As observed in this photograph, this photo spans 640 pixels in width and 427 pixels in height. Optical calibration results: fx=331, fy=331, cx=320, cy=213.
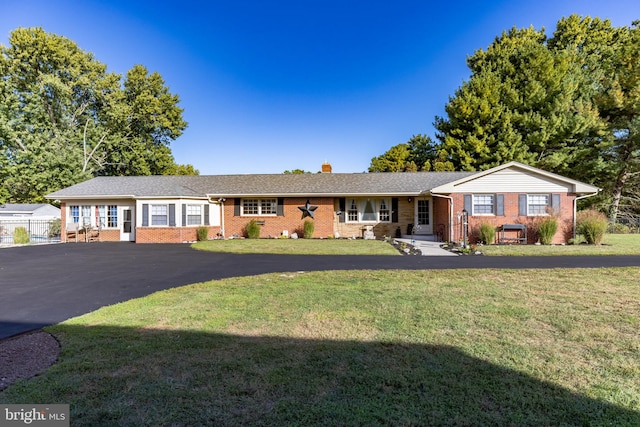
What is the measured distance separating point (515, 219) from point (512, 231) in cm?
63

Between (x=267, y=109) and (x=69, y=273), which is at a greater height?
(x=267, y=109)

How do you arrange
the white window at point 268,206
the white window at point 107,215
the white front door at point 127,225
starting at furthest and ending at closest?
the white window at point 268,206
the white window at point 107,215
the white front door at point 127,225

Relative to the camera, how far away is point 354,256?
1272 cm

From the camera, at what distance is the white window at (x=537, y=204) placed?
1653 centimetres

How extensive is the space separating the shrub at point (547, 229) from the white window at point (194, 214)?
59.4 feet

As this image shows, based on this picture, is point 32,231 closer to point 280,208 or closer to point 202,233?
point 202,233

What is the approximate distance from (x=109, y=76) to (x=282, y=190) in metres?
22.6

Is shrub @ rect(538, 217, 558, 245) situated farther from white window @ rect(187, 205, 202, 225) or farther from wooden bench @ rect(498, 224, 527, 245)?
white window @ rect(187, 205, 202, 225)

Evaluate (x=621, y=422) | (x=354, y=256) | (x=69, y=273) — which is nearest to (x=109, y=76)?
(x=69, y=273)

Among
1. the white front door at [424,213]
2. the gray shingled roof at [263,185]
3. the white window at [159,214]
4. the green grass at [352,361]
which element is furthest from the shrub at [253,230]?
the green grass at [352,361]

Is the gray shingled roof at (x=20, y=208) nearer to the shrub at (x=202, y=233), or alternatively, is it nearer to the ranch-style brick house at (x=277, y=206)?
the ranch-style brick house at (x=277, y=206)

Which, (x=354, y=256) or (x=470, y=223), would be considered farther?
(x=470, y=223)

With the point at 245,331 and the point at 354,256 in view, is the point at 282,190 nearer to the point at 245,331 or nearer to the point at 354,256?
the point at 354,256

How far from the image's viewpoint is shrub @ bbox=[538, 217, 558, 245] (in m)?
15.5
